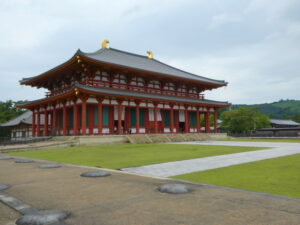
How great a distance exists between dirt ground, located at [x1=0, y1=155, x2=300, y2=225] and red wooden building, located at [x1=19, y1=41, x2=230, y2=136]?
620 inches

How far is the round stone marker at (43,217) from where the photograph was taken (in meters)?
3.23

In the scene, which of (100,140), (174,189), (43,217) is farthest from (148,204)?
(100,140)

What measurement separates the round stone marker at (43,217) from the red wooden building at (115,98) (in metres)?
17.3

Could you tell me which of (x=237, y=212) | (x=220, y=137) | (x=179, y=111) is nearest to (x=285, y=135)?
(x=220, y=137)

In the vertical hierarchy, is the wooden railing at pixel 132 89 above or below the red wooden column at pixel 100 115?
above

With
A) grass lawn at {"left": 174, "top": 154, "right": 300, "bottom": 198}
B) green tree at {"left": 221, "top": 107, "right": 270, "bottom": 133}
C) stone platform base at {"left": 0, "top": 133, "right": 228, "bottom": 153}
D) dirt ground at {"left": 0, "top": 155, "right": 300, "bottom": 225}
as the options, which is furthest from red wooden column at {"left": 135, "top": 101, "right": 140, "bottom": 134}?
green tree at {"left": 221, "top": 107, "right": 270, "bottom": 133}

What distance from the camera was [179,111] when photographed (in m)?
31.0

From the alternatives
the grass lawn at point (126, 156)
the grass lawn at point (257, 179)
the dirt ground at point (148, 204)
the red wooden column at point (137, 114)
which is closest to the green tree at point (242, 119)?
the red wooden column at point (137, 114)

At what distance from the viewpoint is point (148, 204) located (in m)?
4.05

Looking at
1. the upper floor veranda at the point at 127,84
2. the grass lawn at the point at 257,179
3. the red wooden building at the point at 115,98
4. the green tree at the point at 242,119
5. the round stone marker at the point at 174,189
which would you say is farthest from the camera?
the green tree at the point at 242,119

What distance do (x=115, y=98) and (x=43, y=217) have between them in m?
21.1

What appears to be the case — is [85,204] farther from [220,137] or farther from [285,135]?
[285,135]

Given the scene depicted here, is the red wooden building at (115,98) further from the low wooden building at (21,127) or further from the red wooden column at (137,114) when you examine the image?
the low wooden building at (21,127)

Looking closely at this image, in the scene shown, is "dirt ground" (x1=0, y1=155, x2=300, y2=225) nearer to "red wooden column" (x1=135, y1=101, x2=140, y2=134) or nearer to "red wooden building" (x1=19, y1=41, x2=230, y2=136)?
"red wooden building" (x1=19, y1=41, x2=230, y2=136)
